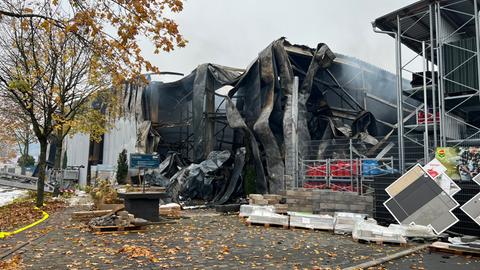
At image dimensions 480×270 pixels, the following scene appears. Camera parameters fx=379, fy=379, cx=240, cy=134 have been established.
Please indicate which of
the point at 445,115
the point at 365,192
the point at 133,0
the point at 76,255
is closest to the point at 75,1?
the point at 133,0

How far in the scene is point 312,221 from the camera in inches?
412

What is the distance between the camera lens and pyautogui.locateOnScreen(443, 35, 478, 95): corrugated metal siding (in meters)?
13.6

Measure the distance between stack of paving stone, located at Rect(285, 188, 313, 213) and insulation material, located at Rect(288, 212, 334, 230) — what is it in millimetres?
1803

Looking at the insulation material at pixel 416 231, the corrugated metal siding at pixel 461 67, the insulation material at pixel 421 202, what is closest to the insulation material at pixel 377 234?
the insulation material at pixel 416 231

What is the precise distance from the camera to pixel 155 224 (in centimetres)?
1099

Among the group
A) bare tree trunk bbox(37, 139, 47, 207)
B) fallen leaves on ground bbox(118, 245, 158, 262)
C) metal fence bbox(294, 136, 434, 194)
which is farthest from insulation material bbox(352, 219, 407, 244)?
bare tree trunk bbox(37, 139, 47, 207)

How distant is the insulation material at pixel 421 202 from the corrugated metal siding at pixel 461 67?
19.9ft

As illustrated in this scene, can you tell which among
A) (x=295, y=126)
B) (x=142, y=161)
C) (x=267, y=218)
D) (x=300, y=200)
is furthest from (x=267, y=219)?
(x=142, y=161)

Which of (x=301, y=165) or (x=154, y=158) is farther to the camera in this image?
(x=154, y=158)

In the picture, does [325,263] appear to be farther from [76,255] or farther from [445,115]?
[445,115]

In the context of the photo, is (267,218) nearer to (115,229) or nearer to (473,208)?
(115,229)

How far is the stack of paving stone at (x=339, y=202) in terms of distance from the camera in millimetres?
11258

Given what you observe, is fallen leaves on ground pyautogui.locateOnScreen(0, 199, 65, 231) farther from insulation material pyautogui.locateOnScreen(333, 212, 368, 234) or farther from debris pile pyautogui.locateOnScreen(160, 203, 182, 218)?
insulation material pyautogui.locateOnScreen(333, 212, 368, 234)

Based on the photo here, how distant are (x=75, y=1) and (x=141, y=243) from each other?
5003 mm
